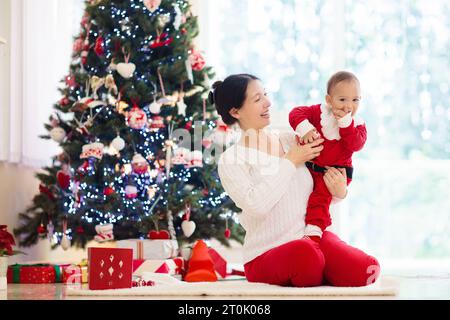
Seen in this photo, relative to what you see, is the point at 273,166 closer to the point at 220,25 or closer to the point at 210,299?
the point at 210,299

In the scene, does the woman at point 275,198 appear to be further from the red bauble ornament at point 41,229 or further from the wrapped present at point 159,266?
the red bauble ornament at point 41,229

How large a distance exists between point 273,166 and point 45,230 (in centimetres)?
208

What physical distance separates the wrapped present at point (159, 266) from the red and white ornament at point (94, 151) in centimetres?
59

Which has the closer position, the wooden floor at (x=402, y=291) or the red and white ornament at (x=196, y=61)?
the wooden floor at (x=402, y=291)

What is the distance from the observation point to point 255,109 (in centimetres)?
317

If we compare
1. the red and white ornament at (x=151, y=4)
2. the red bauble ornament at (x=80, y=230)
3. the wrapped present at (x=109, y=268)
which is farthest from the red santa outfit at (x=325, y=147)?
Result: the red bauble ornament at (x=80, y=230)

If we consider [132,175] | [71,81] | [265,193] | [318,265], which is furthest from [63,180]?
[318,265]

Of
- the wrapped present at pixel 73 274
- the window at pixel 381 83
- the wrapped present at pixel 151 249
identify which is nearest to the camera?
the wrapped present at pixel 73 274

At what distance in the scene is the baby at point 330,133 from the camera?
304 cm

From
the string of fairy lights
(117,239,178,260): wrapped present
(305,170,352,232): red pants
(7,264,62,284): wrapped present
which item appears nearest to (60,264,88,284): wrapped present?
(7,264,62,284): wrapped present

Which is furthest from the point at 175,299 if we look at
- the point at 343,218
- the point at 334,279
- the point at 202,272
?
the point at 343,218

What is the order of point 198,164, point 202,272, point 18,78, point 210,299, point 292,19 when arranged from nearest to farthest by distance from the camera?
1. point 210,299
2. point 202,272
3. point 198,164
4. point 18,78
5. point 292,19

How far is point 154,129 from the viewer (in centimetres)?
466

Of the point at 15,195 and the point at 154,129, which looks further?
the point at 15,195
